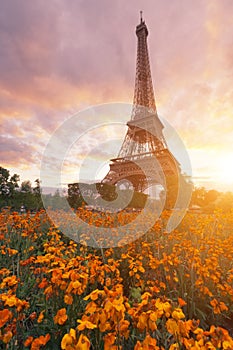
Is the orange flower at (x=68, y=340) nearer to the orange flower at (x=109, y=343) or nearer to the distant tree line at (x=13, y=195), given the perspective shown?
the orange flower at (x=109, y=343)

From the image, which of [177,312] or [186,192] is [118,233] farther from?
[186,192]

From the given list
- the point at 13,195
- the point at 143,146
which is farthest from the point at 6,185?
the point at 143,146

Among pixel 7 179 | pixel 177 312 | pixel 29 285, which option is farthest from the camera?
pixel 7 179

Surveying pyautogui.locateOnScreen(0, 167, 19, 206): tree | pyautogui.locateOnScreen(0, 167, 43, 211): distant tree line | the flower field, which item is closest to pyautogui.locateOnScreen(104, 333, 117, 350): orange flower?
the flower field

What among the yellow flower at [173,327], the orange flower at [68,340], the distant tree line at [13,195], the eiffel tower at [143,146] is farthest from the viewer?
the eiffel tower at [143,146]

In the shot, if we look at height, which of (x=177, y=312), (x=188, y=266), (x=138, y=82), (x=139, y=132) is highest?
(x=138, y=82)

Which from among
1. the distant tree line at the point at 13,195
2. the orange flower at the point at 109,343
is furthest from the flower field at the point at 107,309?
the distant tree line at the point at 13,195

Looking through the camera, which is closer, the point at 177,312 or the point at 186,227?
the point at 177,312

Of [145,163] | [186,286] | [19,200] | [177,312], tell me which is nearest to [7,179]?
[19,200]
